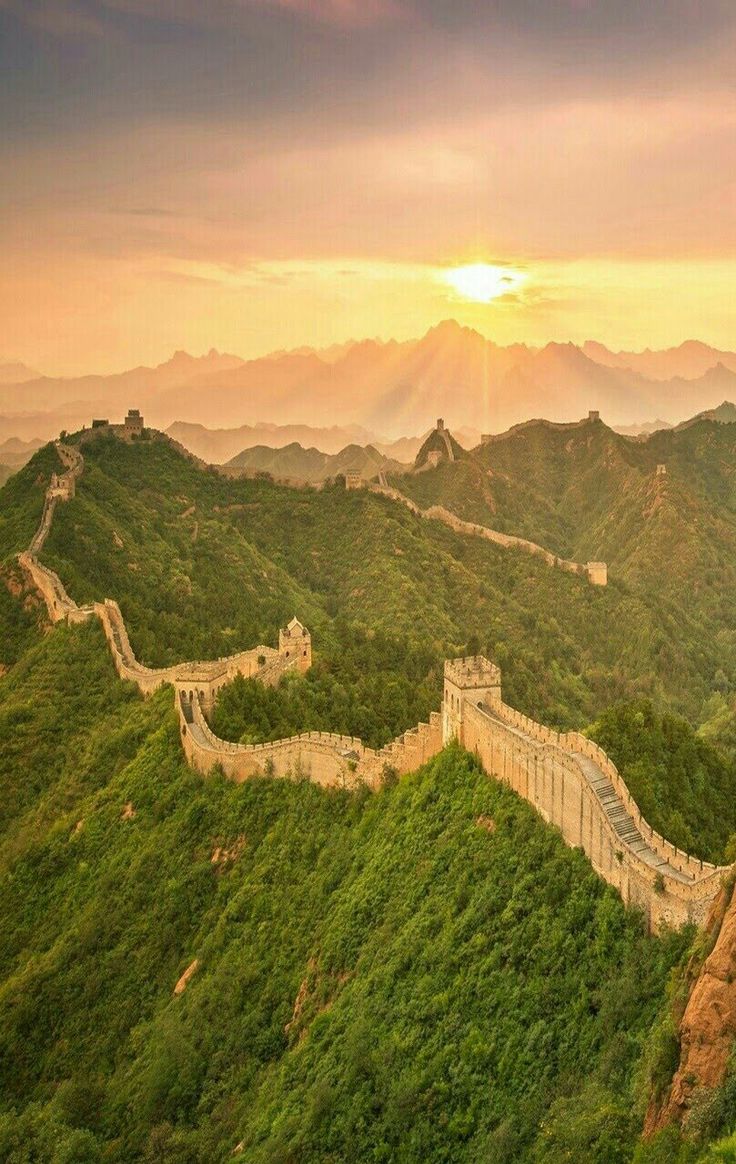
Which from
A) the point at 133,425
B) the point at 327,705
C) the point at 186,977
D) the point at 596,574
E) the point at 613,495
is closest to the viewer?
the point at 186,977

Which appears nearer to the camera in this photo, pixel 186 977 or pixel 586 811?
pixel 586 811

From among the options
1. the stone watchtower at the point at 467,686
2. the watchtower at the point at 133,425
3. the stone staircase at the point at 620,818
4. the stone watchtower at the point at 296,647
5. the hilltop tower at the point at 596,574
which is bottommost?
the hilltop tower at the point at 596,574

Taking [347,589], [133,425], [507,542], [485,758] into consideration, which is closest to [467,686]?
[485,758]

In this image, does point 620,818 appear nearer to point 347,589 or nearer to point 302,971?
point 302,971

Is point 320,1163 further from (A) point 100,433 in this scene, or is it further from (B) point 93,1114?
(A) point 100,433

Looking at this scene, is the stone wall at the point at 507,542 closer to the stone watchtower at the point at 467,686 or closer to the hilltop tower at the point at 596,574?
the hilltop tower at the point at 596,574

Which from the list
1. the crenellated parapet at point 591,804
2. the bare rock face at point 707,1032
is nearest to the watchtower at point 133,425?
the crenellated parapet at point 591,804
